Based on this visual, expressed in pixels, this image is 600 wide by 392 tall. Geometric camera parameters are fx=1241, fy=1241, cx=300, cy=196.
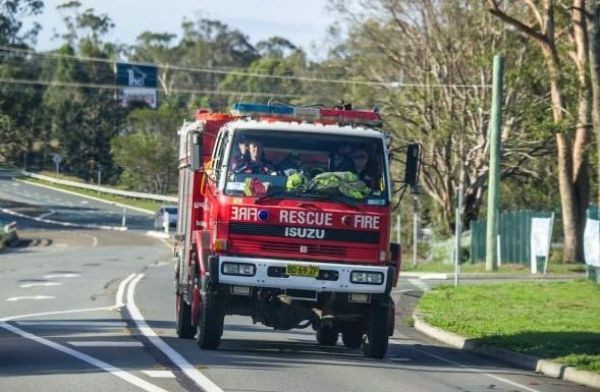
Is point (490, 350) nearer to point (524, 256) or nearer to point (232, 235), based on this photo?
point (232, 235)

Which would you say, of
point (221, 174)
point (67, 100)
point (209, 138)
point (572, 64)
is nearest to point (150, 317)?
point (209, 138)

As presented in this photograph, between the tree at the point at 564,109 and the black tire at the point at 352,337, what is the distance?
790 inches

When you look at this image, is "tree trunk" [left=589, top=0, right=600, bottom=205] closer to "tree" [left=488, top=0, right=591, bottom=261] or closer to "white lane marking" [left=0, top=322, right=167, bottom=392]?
"white lane marking" [left=0, top=322, right=167, bottom=392]

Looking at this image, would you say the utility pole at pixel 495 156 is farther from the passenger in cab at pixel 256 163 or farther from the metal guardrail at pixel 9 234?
the metal guardrail at pixel 9 234

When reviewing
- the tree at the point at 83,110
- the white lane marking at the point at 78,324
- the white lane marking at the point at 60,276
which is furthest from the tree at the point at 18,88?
the white lane marking at the point at 78,324

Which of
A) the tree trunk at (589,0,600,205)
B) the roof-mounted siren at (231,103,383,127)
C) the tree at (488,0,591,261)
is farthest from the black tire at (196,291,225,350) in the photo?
the tree at (488,0,591,261)

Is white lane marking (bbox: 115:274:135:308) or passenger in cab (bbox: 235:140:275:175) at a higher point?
passenger in cab (bbox: 235:140:275:175)

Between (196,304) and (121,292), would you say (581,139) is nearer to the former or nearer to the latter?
(121,292)

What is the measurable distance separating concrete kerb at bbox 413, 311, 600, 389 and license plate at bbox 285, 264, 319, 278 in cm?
328

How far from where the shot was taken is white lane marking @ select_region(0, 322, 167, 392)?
12.6 meters

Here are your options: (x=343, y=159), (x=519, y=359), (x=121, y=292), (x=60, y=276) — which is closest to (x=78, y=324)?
(x=343, y=159)

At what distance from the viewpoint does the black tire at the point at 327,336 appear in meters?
17.8

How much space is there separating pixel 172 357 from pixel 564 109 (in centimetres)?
2613

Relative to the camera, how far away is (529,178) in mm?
53031
